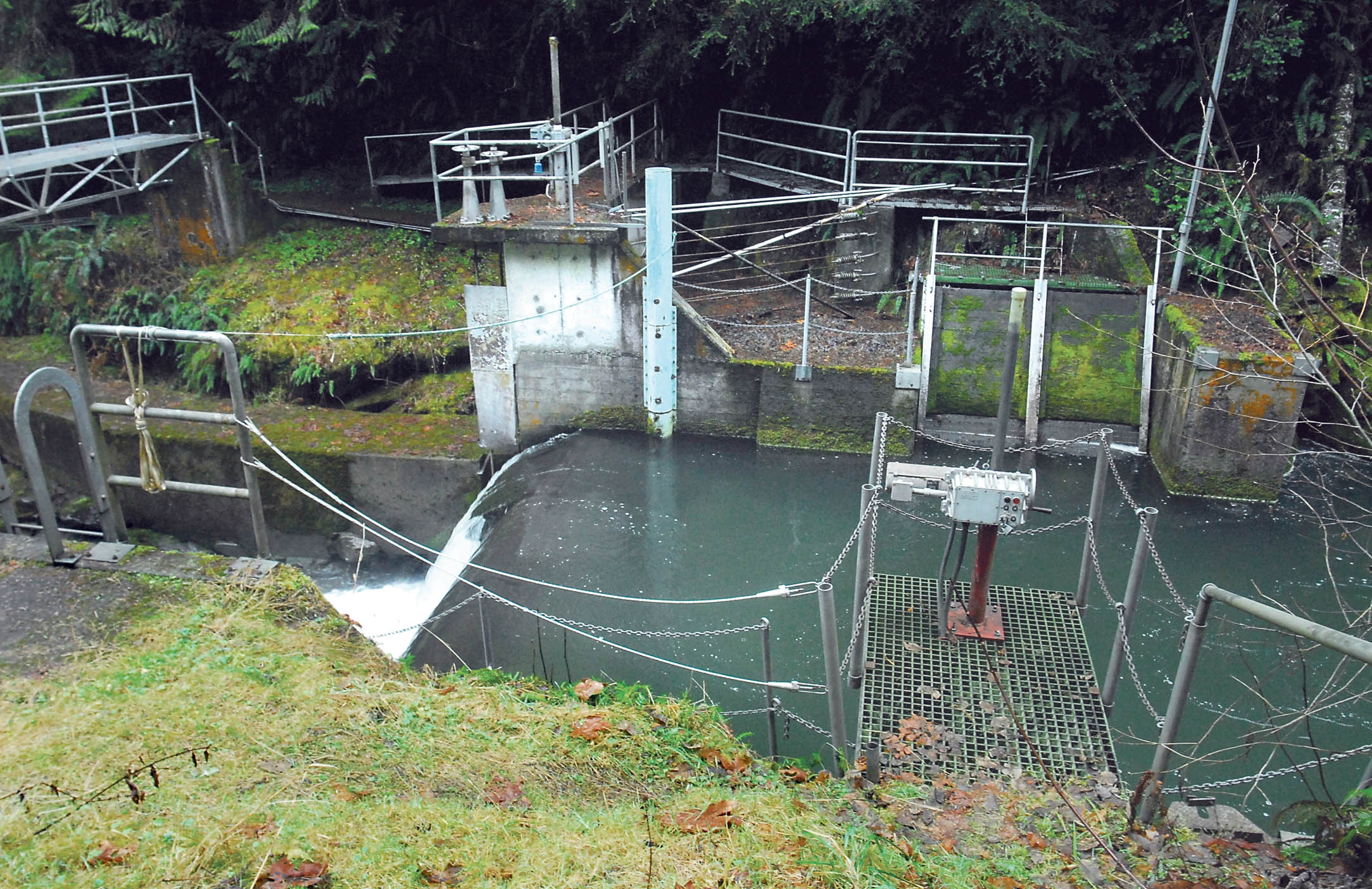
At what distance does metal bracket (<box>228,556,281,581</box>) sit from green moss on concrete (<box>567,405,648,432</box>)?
18.2ft

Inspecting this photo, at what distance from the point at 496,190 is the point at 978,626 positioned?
6.98 m

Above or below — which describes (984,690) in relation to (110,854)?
below

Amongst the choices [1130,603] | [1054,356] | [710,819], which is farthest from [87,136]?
[1130,603]

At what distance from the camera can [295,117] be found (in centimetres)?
1783

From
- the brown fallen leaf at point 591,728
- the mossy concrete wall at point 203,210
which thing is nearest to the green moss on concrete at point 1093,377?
the brown fallen leaf at point 591,728

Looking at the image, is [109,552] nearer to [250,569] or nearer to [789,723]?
[250,569]

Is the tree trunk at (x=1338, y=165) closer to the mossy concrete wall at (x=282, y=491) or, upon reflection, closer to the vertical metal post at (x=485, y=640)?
the vertical metal post at (x=485, y=640)

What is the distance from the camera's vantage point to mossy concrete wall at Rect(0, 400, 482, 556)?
37.6ft

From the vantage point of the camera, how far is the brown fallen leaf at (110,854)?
3.67 meters

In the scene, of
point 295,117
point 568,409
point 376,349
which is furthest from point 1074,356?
point 295,117

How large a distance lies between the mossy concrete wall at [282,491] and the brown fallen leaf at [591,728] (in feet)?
20.1

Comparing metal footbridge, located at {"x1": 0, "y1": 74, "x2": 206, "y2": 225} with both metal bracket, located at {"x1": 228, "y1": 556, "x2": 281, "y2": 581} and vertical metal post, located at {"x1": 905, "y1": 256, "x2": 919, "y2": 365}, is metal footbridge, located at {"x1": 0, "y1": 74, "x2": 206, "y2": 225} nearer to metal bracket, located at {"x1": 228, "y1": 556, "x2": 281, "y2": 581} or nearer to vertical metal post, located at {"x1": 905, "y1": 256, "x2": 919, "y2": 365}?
metal bracket, located at {"x1": 228, "y1": 556, "x2": 281, "y2": 581}

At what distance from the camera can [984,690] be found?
6.48 metres

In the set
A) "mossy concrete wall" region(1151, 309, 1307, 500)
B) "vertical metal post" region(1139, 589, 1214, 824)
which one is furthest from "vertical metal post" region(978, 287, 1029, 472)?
"mossy concrete wall" region(1151, 309, 1307, 500)
